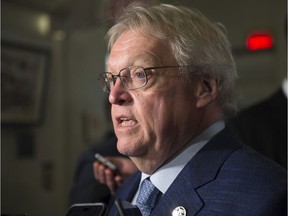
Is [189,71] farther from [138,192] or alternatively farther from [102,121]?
[102,121]

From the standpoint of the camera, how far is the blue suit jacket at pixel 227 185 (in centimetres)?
88

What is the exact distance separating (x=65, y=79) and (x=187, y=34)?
193 centimetres

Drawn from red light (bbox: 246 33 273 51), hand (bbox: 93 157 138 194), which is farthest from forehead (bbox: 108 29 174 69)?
red light (bbox: 246 33 273 51)

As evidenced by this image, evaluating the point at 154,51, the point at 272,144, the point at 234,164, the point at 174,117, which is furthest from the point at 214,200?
the point at 272,144

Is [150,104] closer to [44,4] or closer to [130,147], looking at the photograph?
[130,147]

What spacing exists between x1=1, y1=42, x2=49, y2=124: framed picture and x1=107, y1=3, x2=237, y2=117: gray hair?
112 centimetres

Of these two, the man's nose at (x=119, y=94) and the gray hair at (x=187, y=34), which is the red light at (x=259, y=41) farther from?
the man's nose at (x=119, y=94)

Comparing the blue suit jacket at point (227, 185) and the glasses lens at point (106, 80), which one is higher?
the glasses lens at point (106, 80)

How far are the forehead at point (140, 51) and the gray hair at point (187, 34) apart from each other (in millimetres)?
14

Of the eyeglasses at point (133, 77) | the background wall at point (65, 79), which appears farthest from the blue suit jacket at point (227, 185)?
the background wall at point (65, 79)

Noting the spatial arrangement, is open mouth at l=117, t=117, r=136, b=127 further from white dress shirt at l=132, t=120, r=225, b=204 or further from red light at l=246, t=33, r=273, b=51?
red light at l=246, t=33, r=273, b=51

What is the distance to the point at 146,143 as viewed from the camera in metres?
1.00

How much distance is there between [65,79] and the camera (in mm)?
2873

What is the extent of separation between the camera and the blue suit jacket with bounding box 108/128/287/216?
2.88 ft
